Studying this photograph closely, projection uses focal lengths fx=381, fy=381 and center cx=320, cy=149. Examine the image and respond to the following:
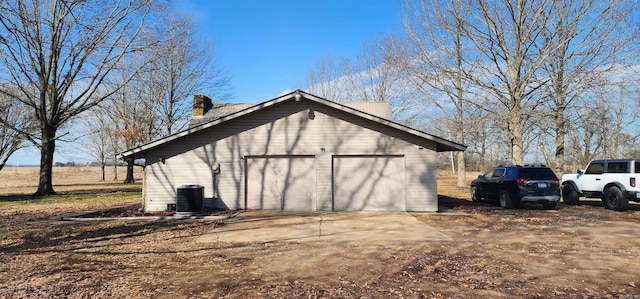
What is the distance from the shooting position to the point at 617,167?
1316cm

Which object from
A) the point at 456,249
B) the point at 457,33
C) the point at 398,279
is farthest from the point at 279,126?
the point at 457,33

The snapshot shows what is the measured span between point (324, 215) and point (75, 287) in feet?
26.3

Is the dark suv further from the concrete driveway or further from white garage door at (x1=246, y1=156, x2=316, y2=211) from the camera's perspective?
white garage door at (x1=246, y1=156, x2=316, y2=211)

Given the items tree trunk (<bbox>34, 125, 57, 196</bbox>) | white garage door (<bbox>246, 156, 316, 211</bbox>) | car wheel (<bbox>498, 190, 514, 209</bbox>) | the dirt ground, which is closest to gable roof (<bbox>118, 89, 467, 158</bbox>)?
white garage door (<bbox>246, 156, 316, 211</bbox>)

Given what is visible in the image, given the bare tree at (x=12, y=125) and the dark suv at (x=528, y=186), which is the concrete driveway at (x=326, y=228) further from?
the bare tree at (x=12, y=125)

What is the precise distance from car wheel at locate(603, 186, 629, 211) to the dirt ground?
3669 millimetres

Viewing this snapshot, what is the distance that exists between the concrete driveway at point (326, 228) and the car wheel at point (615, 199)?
733 centimetres

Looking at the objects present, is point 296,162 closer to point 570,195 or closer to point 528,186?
point 528,186

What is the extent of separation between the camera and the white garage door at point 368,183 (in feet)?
44.5

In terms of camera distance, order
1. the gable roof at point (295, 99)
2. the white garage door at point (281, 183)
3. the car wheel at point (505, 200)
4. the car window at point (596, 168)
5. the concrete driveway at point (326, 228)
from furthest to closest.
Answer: the car wheel at point (505, 200) < the car window at point (596, 168) < the white garage door at point (281, 183) < the gable roof at point (295, 99) < the concrete driveway at point (326, 228)

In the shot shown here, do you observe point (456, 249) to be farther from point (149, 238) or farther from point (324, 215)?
point (149, 238)

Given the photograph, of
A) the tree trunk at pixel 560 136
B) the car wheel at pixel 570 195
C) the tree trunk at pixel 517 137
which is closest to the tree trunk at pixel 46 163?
the tree trunk at pixel 517 137

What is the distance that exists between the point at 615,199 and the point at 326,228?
423 inches

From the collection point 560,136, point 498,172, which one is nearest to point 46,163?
point 498,172
